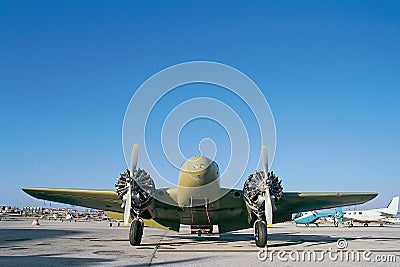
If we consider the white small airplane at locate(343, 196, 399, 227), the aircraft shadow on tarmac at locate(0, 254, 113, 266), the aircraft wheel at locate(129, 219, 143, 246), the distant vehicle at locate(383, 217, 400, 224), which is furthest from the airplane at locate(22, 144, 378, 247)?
the distant vehicle at locate(383, 217, 400, 224)

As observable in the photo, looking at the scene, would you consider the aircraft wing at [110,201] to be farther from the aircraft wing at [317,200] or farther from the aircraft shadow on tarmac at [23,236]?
the aircraft wing at [317,200]

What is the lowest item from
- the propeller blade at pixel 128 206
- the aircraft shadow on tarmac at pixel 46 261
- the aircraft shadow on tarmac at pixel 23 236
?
the aircraft shadow on tarmac at pixel 23 236

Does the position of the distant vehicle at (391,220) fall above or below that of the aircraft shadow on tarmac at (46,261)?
below

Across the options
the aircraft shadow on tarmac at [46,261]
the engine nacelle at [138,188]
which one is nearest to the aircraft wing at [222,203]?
the engine nacelle at [138,188]

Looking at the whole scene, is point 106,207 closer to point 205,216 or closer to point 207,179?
point 205,216

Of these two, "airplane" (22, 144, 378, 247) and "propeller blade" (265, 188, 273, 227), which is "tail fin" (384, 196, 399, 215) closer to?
"airplane" (22, 144, 378, 247)

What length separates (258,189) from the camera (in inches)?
696

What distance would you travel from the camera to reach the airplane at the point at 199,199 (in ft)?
57.5

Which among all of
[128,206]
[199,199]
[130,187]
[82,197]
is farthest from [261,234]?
[82,197]

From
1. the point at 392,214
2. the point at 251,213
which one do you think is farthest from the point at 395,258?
the point at 392,214

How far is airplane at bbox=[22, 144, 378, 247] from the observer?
57.5 feet

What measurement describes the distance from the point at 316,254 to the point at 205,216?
24.8ft

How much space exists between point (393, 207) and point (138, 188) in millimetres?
62462

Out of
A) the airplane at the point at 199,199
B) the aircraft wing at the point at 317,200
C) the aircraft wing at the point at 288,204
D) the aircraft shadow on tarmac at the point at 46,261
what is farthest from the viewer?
the aircraft wing at the point at 317,200
